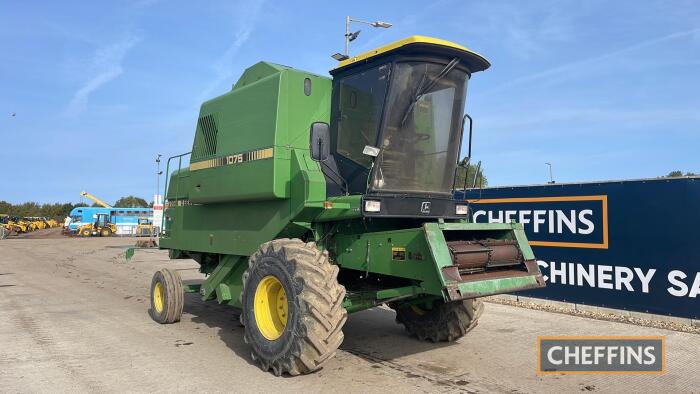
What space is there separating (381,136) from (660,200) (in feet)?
17.5

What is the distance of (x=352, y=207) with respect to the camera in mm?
5242

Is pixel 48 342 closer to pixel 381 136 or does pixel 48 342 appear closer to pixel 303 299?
pixel 303 299

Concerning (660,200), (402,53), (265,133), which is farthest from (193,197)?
(660,200)

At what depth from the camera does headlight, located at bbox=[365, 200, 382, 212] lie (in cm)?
513

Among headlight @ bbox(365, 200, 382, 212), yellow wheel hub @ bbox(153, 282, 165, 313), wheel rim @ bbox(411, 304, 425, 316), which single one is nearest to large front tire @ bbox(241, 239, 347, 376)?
headlight @ bbox(365, 200, 382, 212)

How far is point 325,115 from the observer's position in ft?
20.2

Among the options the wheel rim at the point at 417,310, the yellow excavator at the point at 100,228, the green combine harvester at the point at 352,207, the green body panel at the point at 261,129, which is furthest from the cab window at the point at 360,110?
the yellow excavator at the point at 100,228

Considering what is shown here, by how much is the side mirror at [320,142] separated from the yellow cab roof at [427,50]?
2.56 feet

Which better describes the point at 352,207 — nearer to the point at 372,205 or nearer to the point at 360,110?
the point at 372,205

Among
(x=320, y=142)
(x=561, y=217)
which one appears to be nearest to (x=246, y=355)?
(x=320, y=142)

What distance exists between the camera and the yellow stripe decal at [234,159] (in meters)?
6.02

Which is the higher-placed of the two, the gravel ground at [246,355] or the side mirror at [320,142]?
the side mirror at [320,142]

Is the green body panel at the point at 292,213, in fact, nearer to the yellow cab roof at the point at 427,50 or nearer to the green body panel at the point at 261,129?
the green body panel at the point at 261,129

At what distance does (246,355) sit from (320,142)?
2.75m
